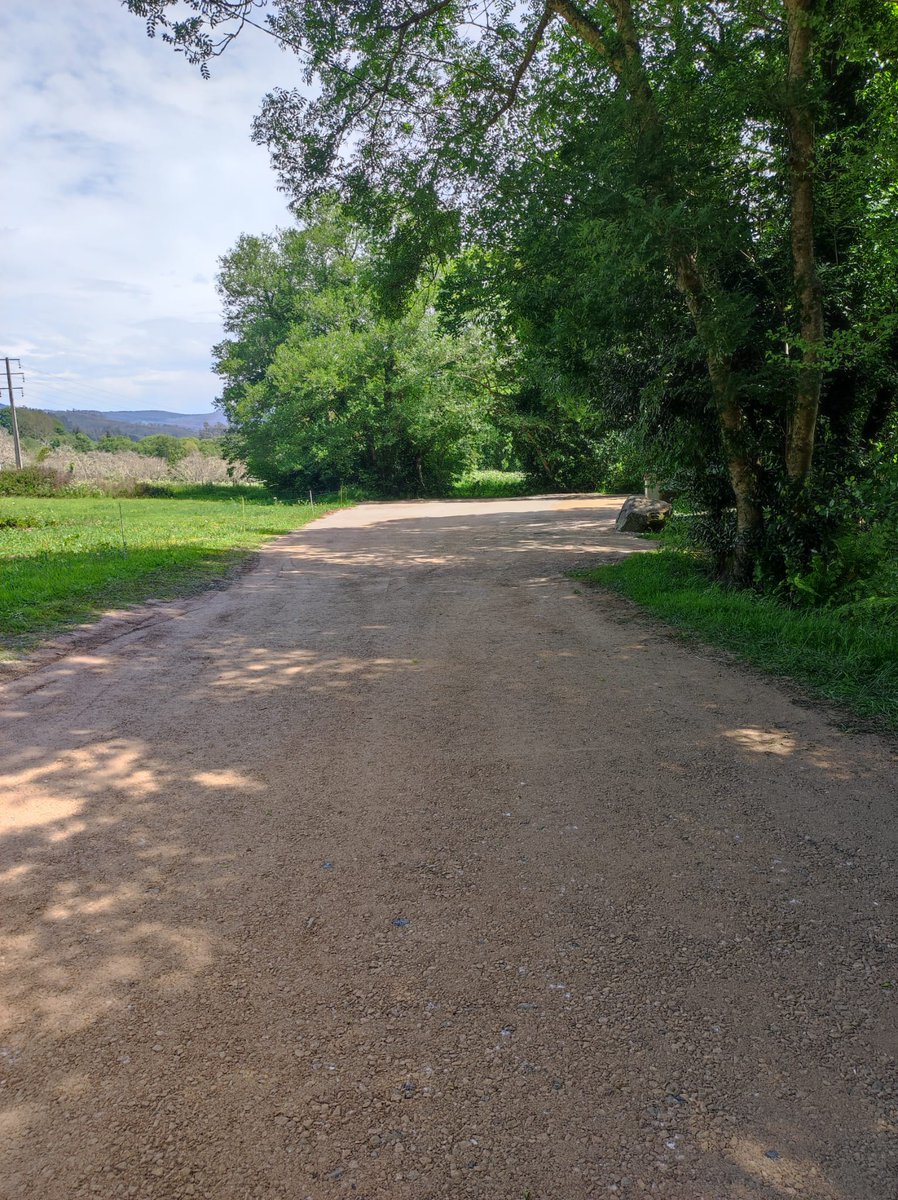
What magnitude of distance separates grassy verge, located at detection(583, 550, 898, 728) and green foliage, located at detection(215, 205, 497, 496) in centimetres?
2083

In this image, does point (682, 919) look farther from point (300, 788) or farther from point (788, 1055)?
point (300, 788)

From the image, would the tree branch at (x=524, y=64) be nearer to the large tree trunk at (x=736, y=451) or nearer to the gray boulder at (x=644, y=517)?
the large tree trunk at (x=736, y=451)

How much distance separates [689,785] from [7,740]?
3.73 meters

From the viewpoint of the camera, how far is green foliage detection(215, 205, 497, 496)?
2759cm

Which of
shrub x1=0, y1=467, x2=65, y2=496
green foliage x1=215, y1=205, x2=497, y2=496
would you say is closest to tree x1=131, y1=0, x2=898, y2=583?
green foliage x1=215, y1=205, x2=497, y2=496

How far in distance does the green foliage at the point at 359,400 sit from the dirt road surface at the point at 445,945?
23916 millimetres

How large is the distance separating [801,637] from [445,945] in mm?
4692

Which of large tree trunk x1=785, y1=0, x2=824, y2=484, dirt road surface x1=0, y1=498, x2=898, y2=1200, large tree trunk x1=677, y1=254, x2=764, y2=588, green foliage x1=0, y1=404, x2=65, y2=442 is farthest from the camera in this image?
green foliage x1=0, y1=404, x2=65, y2=442

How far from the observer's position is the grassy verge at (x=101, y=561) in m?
7.51

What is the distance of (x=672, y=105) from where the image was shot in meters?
6.82

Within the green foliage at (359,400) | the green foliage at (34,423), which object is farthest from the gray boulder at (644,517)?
the green foliage at (34,423)

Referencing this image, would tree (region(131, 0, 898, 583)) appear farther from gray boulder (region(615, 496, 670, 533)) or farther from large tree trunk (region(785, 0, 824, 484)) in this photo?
gray boulder (region(615, 496, 670, 533))

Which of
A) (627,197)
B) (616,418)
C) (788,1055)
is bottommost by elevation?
(788,1055)

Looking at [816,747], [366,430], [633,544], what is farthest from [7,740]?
[366,430]
